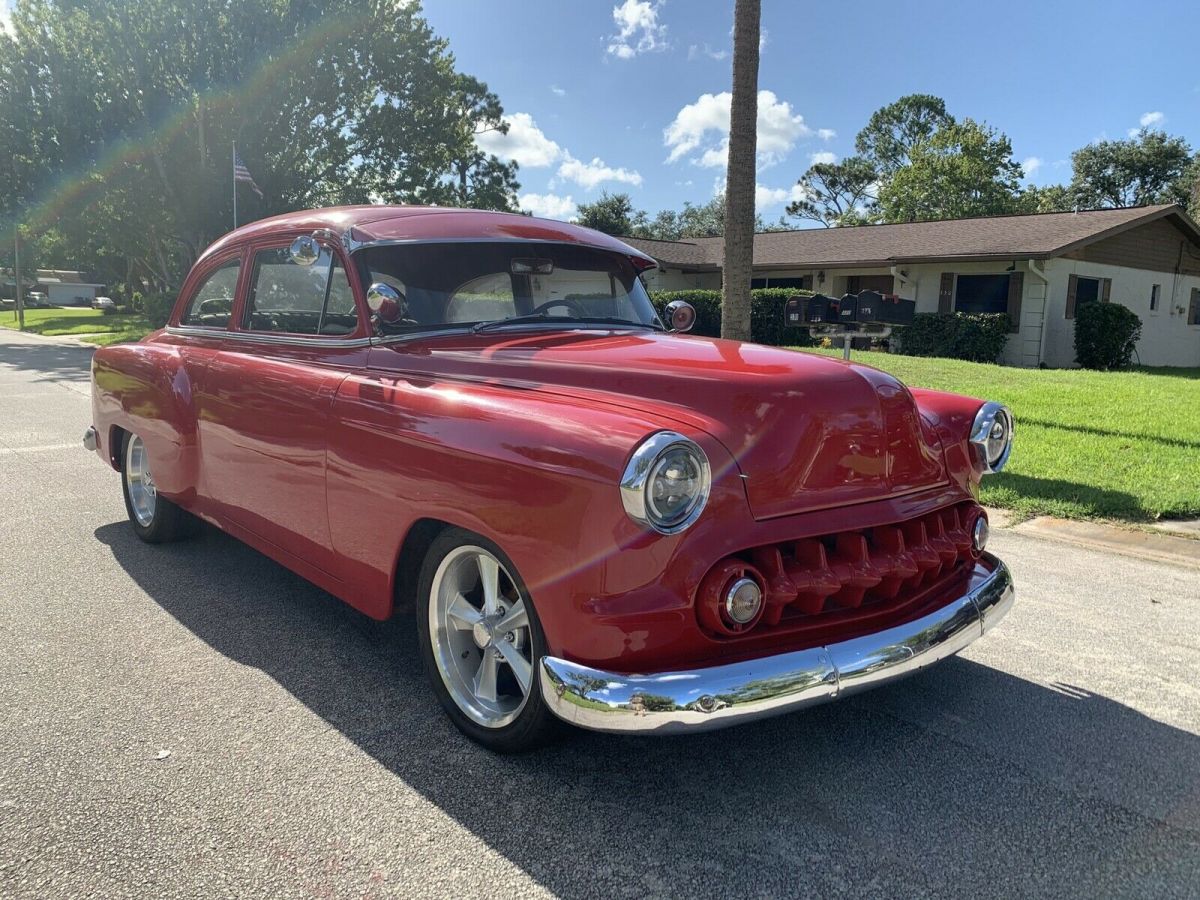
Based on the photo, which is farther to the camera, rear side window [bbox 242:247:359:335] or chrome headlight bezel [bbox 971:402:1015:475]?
rear side window [bbox 242:247:359:335]

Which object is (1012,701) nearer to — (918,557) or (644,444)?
(918,557)

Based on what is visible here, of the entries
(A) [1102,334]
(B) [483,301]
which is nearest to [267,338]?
(B) [483,301]

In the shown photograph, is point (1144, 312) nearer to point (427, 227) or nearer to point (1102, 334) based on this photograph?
point (1102, 334)

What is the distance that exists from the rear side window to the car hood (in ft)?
1.63

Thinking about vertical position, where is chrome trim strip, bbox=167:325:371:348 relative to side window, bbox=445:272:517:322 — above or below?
below

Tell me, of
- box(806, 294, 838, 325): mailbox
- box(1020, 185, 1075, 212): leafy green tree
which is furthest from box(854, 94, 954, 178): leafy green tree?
box(806, 294, 838, 325): mailbox

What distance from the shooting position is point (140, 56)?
75.8 ft

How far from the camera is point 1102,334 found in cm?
1872

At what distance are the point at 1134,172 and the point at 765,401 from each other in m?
59.7

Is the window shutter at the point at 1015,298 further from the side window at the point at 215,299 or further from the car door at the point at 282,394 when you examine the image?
the car door at the point at 282,394

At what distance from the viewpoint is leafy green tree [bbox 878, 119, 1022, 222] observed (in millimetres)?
38281

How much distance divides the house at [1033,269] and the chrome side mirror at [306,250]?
53.5 feet

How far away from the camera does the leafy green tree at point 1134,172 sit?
50.0 metres

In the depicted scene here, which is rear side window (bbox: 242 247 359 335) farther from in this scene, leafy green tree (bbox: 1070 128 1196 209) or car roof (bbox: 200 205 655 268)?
leafy green tree (bbox: 1070 128 1196 209)
